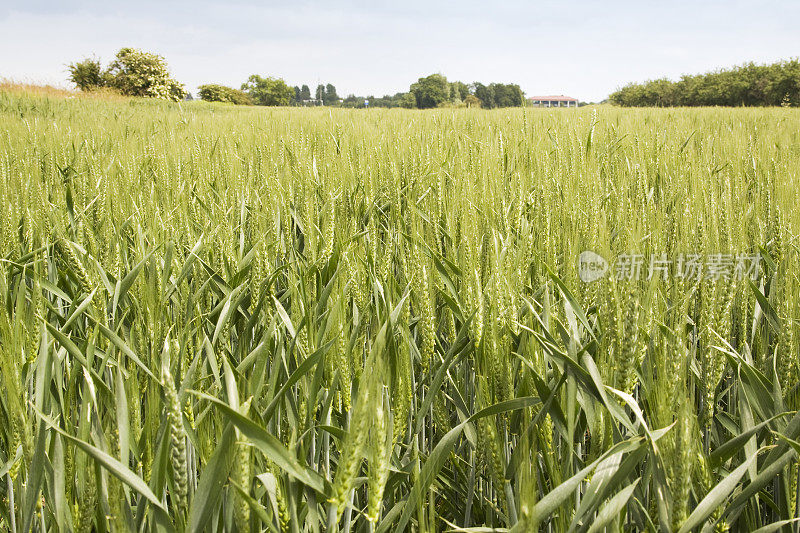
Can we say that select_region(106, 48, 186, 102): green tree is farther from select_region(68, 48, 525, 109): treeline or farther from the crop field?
the crop field

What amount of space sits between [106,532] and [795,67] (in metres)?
25.9

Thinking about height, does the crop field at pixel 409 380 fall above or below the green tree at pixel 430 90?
below

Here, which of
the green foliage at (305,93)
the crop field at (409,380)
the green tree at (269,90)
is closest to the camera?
the crop field at (409,380)

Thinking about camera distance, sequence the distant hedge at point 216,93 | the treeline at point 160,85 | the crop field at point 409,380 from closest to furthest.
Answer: the crop field at point 409,380, the treeline at point 160,85, the distant hedge at point 216,93

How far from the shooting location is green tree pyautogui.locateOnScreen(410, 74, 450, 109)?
5941 centimetres

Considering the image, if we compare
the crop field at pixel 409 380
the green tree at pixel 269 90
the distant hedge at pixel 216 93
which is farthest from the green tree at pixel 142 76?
the green tree at pixel 269 90

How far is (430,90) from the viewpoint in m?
60.2

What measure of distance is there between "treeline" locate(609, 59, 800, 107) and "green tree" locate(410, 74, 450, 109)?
33.8m

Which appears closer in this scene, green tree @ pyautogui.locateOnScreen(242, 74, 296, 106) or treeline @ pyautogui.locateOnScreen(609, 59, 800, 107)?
treeline @ pyautogui.locateOnScreen(609, 59, 800, 107)

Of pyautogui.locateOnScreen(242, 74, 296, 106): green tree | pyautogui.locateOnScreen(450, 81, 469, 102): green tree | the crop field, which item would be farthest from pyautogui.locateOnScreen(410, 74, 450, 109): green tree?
the crop field

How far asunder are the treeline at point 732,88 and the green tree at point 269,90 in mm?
37916

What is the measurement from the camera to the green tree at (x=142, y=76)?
55.2 feet

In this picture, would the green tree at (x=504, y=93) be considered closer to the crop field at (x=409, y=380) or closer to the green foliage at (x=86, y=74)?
the green foliage at (x=86, y=74)

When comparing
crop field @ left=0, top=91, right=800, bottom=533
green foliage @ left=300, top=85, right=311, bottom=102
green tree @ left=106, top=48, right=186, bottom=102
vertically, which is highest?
green foliage @ left=300, top=85, right=311, bottom=102
